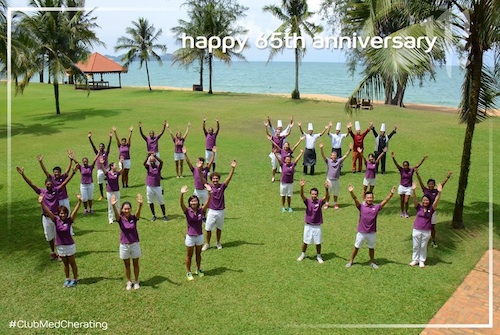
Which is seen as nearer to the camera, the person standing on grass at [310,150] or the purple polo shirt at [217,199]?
the purple polo shirt at [217,199]

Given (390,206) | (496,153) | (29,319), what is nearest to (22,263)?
(29,319)

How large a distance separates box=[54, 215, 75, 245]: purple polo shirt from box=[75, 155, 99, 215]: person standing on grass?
390 cm

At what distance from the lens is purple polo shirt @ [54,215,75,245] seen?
26.4 ft

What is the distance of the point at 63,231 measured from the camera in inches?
317

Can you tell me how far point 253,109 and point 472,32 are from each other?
2285 centimetres

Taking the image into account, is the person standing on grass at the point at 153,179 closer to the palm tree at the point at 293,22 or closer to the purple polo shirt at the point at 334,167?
the purple polo shirt at the point at 334,167

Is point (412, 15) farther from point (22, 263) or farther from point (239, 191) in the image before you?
point (22, 263)

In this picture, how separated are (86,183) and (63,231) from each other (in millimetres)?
4170

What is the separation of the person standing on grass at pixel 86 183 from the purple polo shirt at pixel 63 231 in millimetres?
3903

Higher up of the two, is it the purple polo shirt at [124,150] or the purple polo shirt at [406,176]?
the purple polo shirt at [124,150]

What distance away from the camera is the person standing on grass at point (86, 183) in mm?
11844

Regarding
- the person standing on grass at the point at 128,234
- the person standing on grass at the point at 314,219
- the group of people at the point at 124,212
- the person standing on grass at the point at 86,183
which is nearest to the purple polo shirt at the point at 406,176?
the person standing on grass at the point at 314,219

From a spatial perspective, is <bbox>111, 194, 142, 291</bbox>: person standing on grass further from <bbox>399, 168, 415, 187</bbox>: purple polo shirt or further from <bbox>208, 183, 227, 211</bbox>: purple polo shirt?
<bbox>399, 168, 415, 187</bbox>: purple polo shirt

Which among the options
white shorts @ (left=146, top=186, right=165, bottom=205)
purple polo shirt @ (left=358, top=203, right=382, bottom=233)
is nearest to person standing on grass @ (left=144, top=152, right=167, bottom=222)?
white shorts @ (left=146, top=186, right=165, bottom=205)
